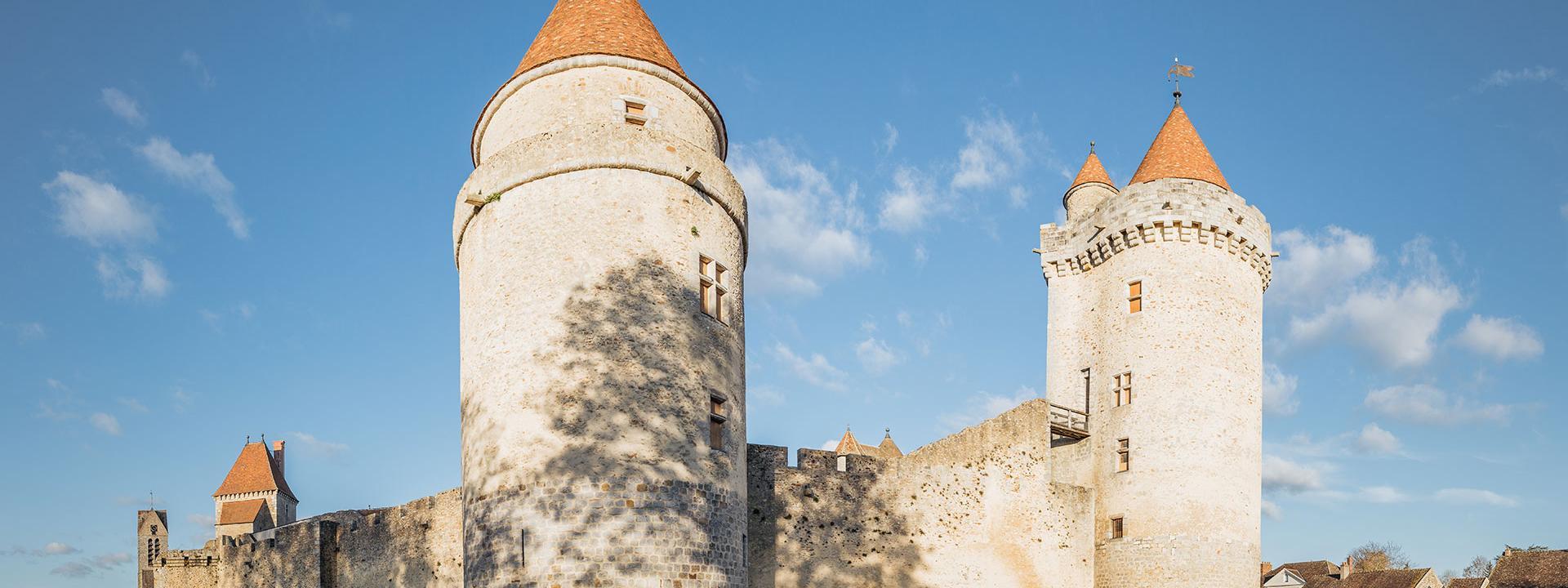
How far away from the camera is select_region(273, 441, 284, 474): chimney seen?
75.3 m

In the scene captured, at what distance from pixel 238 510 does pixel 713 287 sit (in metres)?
57.7

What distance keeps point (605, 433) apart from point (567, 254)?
2944 millimetres

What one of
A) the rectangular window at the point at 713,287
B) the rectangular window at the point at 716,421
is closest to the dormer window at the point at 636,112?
the rectangular window at the point at 713,287

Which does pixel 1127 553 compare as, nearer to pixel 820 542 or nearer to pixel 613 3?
pixel 820 542

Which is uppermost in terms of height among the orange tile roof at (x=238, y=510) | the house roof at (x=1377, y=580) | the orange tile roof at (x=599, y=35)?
the orange tile roof at (x=599, y=35)

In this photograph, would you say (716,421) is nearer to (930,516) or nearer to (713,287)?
(713,287)

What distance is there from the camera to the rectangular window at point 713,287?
2108cm

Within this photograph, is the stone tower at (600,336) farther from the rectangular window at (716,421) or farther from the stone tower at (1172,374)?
the stone tower at (1172,374)

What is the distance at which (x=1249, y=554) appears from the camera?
96.0ft

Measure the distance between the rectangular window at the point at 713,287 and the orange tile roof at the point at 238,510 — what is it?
54.7 metres

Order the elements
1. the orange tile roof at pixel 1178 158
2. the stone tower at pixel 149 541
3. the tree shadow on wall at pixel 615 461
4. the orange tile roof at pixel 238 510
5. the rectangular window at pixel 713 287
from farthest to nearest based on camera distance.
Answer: the orange tile roof at pixel 238 510, the stone tower at pixel 149 541, the orange tile roof at pixel 1178 158, the rectangular window at pixel 713 287, the tree shadow on wall at pixel 615 461

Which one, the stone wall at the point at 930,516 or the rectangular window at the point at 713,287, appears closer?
the rectangular window at the point at 713,287

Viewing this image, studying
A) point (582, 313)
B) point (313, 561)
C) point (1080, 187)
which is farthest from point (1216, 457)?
point (313, 561)

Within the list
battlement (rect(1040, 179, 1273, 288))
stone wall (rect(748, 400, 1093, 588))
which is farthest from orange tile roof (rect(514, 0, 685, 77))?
battlement (rect(1040, 179, 1273, 288))
